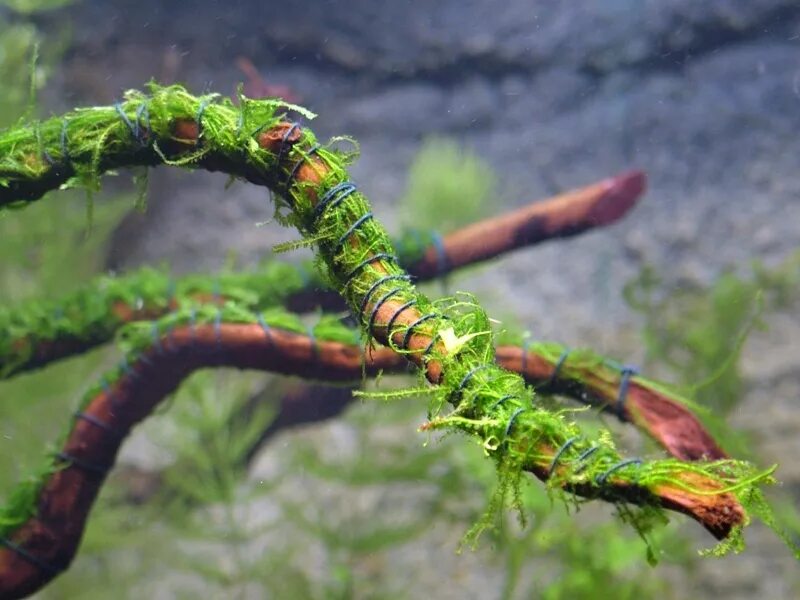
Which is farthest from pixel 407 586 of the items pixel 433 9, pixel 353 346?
pixel 433 9

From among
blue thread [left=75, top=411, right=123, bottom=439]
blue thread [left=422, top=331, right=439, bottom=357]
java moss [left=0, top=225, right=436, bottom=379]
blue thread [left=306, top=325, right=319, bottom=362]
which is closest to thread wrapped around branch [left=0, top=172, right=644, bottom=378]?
java moss [left=0, top=225, right=436, bottom=379]

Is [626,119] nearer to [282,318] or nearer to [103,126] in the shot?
[282,318]

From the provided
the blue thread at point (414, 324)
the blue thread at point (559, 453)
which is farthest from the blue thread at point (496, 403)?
the blue thread at point (414, 324)

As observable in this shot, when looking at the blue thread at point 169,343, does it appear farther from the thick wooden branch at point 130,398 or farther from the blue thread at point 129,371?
the blue thread at point 129,371

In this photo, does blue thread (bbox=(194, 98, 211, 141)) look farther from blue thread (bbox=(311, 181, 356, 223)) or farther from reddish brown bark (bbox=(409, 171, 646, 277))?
reddish brown bark (bbox=(409, 171, 646, 277))

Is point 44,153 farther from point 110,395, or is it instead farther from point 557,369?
point 557,369

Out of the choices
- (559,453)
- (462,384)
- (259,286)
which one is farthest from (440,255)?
(559,453)
